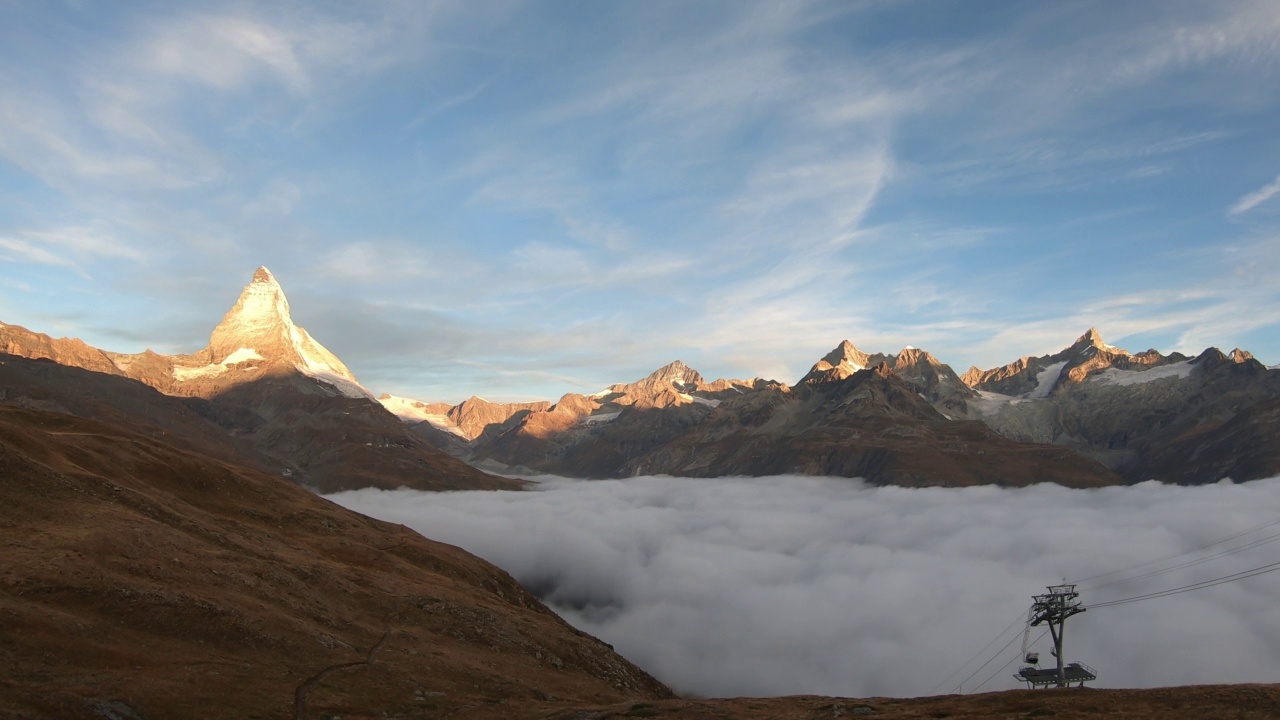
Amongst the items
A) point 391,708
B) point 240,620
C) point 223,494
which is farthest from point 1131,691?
point 223,494

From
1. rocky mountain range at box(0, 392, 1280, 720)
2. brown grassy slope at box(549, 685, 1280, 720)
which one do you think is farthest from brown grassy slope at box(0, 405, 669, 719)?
brown grassy slope at box(549, 685, 1280, 720)

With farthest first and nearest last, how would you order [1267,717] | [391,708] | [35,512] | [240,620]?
[35,512] < [240,620] < [391,708] < [1267,717]

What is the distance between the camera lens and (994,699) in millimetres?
66750

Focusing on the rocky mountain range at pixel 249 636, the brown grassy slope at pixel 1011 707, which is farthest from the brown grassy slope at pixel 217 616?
the brown grassy slope at pixel 1011 707

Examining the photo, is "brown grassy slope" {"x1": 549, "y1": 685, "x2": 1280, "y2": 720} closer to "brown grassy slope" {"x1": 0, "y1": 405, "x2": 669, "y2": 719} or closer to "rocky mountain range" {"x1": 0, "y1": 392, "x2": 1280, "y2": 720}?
"rocky mountain range" {"x1": 0, "y1": 392, "x2": 1280, "y2": 720}

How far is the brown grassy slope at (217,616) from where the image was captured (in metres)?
53.7

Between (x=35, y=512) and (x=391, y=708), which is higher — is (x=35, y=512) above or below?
above

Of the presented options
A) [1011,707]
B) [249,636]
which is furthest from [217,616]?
[1011,707]

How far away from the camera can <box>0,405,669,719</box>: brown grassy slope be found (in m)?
53.7

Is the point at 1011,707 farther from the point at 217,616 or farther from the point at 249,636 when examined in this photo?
the point at 217,616

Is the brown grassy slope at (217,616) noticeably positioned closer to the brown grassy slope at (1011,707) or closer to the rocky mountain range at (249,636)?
the rocky mountain range at (249,636)

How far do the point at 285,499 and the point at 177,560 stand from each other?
68.1 meters

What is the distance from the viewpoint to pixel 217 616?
6825cm

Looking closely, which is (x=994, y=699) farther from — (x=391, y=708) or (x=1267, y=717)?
(x=391, y=708)
